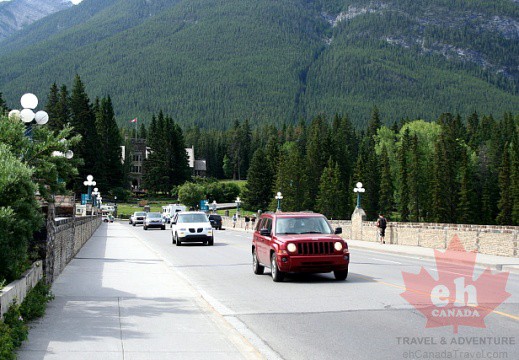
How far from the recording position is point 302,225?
18047 mm

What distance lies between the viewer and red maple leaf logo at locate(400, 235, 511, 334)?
11136 mm

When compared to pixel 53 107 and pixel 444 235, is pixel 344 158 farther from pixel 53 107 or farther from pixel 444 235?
pixel 444 235

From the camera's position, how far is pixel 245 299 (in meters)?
14.0

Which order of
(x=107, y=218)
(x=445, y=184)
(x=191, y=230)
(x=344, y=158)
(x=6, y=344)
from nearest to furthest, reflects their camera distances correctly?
(x=6, y=344), (x=191, y=230), (x=107, y=218), (x=445, y=184), (x=344, y=158)

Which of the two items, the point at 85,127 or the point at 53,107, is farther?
the point at 85,127

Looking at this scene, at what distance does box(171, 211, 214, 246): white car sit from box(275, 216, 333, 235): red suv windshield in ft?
57.7

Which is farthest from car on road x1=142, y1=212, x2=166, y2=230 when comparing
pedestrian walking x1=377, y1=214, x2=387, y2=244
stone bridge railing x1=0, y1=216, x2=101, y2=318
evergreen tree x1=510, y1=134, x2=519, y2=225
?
evergreen tree x1=510, y1=134, x2=519, y2=225

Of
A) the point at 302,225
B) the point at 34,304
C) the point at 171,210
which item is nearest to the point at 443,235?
the point at 302,225

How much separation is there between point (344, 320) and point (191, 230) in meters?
24.7

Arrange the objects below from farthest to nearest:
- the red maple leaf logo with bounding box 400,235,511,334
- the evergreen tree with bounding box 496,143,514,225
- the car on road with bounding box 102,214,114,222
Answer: the evergreen tree with bounding box 496,143,514,225 → the car on road with bounding box 102,214,114,222 → the red maple leaf logo with bounding box 400,235,511,334

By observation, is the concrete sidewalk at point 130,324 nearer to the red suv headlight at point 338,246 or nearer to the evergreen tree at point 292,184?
the red suv headlight at point 338,246

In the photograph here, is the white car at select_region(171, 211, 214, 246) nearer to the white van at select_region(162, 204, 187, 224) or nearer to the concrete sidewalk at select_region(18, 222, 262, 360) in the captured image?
the concrete sidewalk at select_region(18, 222, 262, 360)

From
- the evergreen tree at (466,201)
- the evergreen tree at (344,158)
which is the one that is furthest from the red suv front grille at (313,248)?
the evergreen tree at (344,158)

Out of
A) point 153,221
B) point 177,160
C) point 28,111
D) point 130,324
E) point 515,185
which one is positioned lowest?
point 130,324
